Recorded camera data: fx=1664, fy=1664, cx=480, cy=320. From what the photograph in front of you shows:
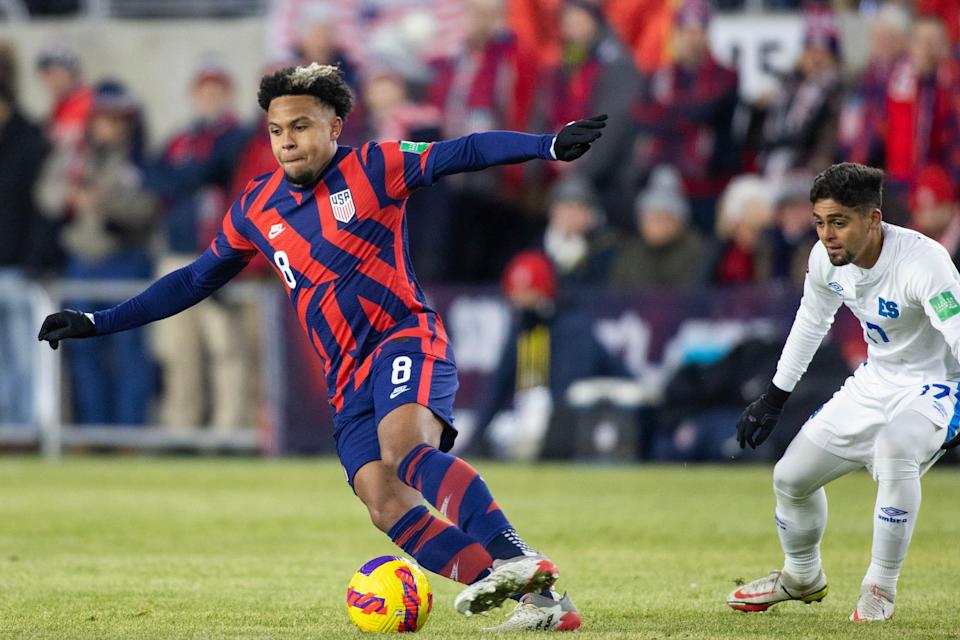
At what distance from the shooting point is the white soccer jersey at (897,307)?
279 inches

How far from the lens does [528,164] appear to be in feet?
55.1

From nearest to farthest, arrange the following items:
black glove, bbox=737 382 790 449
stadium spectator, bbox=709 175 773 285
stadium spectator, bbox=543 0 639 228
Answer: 1. black glove, bbox=737 382 790 449
2. stadium spectator, bbox=709 175 773 285
3. stadium spectator, bbox=543 0 639 228

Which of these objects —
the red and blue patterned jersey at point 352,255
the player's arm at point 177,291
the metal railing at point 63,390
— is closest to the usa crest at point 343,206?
the red and blue patterned jersey at point 352,255

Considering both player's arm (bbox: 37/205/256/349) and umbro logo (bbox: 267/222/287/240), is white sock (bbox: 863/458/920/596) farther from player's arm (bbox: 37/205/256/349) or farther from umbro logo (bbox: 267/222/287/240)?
player's arm (bbox: 37/205/256/349)

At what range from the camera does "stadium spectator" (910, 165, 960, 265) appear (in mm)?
14242

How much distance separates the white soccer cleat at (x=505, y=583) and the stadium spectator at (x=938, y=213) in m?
9.03

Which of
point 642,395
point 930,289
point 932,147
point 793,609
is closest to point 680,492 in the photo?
point 642,395

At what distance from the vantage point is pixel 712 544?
10406 millimetres

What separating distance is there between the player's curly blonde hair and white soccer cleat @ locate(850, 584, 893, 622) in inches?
122

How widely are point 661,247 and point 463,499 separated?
9819 millimetres

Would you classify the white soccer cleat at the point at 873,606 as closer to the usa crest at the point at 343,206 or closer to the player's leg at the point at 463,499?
the player's leg at the point at 463,499

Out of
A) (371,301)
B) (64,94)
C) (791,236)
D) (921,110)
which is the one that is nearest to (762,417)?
(371,301)

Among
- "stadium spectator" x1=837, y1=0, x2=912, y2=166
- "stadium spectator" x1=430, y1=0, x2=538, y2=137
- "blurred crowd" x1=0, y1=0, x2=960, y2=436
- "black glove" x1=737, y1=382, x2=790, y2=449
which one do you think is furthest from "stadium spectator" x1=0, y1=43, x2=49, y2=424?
"black glove" x1=737, y1=382, x2=790, y2=449

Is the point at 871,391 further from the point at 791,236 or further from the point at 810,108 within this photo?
the point at 810,108
